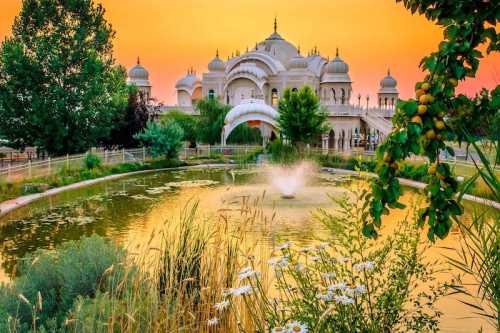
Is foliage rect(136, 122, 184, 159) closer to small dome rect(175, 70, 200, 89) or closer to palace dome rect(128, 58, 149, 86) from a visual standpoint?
palace dome rect(128, 58, 149, 86)

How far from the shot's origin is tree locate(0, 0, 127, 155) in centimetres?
2108

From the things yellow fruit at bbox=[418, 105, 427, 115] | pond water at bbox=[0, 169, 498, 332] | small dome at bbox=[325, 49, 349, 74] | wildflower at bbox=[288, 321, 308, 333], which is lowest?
pond water at bbox=[0, 169, 498, 332]

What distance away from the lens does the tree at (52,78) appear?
69.2 feet

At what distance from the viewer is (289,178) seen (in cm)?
1734

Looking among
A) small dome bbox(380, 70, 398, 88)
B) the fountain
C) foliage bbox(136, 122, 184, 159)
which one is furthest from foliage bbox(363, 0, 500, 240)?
small dome bbox(380, 70, 398, 88)

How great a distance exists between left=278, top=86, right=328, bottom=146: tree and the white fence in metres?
2.95

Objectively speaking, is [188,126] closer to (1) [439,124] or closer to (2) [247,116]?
(2) [247,116]

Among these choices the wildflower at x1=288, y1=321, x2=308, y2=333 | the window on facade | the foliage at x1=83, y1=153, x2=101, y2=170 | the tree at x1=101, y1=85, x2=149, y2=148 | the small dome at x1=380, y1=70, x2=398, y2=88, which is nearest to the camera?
the wildflower at x1=288, y1=321, x2=308, y2=333

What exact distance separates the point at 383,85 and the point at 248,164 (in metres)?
24.2

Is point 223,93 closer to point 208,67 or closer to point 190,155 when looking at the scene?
point 208,67

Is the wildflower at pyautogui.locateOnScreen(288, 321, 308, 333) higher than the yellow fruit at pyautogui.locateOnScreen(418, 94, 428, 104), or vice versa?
the yellow fruit at pyautogui.locateOnScreen(418, 94, 428, 104)

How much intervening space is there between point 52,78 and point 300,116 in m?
11.7

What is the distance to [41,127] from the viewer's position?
21156 mm

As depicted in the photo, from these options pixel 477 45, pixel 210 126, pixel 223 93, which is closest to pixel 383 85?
pixel 223 93
